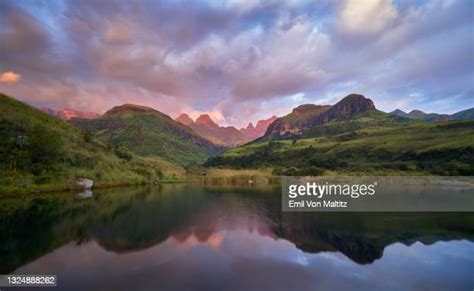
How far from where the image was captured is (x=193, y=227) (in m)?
36.0

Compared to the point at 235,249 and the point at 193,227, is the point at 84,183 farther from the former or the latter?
the point at 235,249

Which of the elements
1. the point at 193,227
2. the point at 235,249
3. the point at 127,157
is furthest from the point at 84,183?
the point at 235,249

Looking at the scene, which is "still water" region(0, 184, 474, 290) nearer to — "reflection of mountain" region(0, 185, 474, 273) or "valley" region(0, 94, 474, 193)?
"reflection of mountain" region(0, 185, 474, 273)

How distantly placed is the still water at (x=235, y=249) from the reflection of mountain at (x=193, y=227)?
0.38 feet

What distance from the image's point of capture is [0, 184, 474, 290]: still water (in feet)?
61.6

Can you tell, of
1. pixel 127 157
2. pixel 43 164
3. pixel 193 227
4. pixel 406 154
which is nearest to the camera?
pixel 193 227

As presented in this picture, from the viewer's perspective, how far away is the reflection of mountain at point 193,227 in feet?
88.0

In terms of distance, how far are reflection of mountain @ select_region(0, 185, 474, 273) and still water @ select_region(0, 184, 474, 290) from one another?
0.12 meters

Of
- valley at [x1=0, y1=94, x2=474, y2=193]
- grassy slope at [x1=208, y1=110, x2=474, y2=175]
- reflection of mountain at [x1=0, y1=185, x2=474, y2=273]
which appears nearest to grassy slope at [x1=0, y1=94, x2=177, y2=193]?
valley at [x1=0, y1=94, x2=474, y2=193]

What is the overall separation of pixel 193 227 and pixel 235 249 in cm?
1054

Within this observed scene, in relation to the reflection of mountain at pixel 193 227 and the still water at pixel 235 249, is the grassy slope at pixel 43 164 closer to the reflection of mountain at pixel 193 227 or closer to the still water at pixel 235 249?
the reflection of mountain at pixel 193 227

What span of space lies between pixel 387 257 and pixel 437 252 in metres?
5.54

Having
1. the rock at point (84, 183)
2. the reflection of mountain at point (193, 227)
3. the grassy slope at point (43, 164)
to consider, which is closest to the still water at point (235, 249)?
the reflection of mountain at point (193, 227)

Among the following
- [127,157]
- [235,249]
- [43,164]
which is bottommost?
[235,249]
